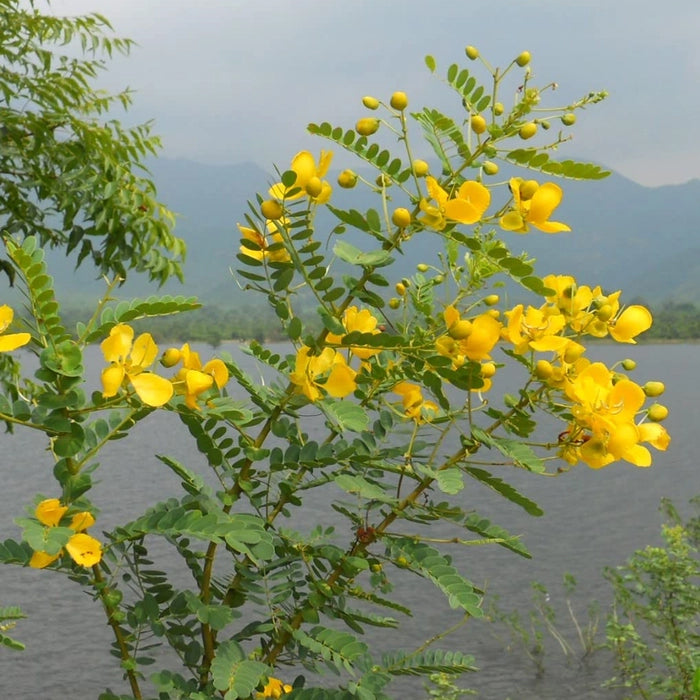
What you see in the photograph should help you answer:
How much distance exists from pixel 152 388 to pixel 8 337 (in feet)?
0.56

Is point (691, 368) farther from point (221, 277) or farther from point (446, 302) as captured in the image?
point (221, 277)

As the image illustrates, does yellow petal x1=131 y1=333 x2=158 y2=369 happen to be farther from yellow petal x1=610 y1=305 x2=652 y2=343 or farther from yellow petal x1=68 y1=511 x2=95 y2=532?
yellow petal x1=610 y1=305 x2=652 y2=343

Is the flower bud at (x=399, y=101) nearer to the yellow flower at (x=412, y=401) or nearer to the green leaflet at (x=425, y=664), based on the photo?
the yellow flower at (x=412, y=401)

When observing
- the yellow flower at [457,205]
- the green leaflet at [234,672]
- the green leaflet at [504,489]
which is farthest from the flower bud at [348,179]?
the green leaflet at [234,672]

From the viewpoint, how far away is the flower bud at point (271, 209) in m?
1.07

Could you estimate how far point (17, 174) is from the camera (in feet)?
13.9

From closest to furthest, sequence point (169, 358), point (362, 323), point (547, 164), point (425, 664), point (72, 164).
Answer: point (169, 358)
point (547, 164)
point (362, 323)
point (425, 664)
point (72, 164)

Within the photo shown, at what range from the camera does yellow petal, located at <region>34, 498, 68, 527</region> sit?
40.6 inches

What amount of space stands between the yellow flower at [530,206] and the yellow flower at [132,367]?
0.48 meters

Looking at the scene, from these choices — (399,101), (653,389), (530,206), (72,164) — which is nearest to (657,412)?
(653,389)

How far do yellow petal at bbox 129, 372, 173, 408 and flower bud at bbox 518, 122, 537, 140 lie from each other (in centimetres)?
57

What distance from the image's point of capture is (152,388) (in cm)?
97

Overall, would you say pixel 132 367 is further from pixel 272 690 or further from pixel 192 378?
pixel 272 690

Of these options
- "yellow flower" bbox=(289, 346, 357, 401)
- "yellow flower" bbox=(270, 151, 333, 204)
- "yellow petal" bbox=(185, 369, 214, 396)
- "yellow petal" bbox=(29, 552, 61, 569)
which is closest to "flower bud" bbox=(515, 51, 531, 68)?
"yellow flower" bbox=(270, 151, 333, 204)
